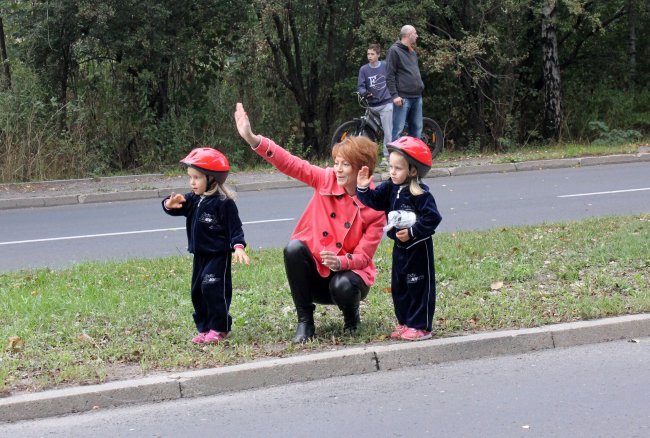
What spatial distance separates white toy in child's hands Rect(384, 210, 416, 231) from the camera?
6031 mm

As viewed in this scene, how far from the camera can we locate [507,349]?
630cm

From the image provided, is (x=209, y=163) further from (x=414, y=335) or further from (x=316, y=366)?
(x=414, y=335)

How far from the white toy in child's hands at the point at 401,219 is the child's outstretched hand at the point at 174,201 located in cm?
132

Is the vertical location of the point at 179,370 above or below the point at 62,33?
below

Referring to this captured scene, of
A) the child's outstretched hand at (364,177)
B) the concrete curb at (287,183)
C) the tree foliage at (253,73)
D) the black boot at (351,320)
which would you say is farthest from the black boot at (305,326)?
the tree foliage at (253,73)

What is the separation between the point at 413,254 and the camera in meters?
6.16

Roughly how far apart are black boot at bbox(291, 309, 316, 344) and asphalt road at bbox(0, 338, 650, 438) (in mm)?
525

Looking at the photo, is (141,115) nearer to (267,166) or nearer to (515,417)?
(267,166)

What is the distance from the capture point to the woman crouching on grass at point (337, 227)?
6145 mm

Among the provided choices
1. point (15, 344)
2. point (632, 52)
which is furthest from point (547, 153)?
point (15, 344)

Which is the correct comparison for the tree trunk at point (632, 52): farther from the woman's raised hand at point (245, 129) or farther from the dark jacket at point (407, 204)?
the woman's raised hand at point (245, 129)

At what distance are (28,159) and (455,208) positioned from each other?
9225 millimetres

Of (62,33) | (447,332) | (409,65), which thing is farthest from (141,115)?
(447,332)

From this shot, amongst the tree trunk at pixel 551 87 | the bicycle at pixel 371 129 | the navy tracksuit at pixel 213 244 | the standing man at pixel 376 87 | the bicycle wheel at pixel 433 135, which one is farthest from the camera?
the tree trunk at pixel 551 87
